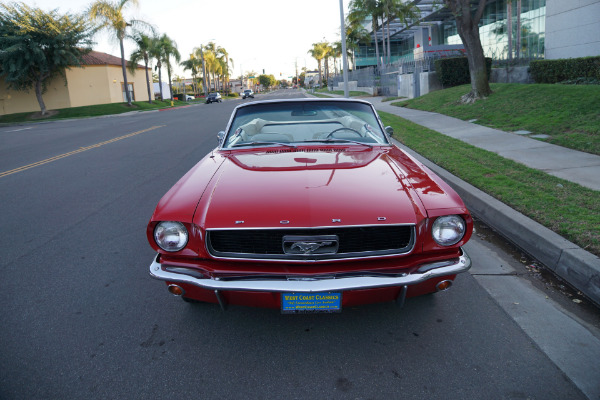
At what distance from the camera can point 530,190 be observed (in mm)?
5301

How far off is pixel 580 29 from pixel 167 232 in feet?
75.8

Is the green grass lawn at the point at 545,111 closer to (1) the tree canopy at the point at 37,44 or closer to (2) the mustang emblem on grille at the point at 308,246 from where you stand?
(2) the mustang emblem on grille at the point at 308,246

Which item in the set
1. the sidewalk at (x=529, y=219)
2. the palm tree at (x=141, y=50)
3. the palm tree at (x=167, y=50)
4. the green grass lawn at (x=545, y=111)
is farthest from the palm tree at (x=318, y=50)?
the sidewalk at (x=529, y=219)

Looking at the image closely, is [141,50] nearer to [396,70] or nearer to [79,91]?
[79,91]

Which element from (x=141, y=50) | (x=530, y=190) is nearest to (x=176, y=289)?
(x=530, y=190)

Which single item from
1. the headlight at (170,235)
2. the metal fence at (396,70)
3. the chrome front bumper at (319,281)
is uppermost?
the metal fence at (396,70)

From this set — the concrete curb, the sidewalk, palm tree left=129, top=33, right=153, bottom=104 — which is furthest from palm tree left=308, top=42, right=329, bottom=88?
the concrete curb

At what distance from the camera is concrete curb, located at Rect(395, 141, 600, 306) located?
10.9 feet

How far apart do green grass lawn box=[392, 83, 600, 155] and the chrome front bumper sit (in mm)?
6435

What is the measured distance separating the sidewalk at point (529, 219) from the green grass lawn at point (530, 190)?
11 centimetres

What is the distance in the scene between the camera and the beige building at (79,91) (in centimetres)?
3847

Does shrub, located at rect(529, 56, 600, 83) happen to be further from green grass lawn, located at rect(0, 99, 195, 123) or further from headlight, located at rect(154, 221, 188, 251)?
green grass lawn, located at rect(0, 99, 195, 123)

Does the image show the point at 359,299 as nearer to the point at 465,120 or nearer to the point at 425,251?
the point at 425,251

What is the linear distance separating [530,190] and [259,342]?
4.04m
